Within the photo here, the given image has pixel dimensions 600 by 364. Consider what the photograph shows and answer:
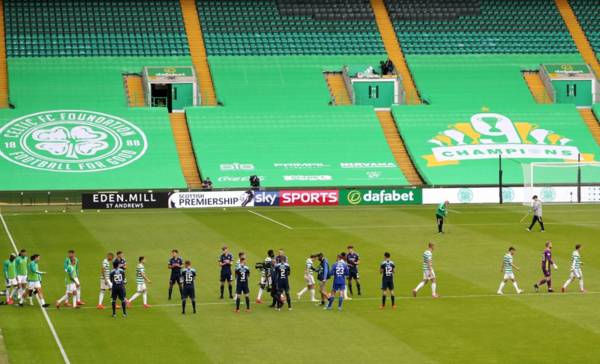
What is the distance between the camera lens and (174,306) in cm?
3522

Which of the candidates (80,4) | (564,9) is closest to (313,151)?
(80,4)

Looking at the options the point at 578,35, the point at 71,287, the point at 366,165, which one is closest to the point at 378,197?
the point at 366,165

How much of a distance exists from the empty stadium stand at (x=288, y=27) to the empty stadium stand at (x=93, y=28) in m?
3.00

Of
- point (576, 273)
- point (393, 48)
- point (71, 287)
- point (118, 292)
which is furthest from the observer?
point (393, 48)

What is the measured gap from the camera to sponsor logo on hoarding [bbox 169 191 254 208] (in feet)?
210

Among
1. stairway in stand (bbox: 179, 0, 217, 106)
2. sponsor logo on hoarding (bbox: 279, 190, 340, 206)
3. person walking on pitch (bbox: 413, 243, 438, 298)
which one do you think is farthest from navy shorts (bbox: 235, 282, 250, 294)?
stairway in stand (bbox: 179, 0, 217, 106)

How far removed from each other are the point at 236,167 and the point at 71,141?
10.6 meters

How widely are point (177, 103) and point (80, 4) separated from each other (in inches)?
512

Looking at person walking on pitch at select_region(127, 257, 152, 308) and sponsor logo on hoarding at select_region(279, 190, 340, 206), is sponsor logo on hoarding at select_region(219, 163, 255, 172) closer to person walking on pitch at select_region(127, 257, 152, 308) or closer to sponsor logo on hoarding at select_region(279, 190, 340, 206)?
sponsor logo on hoarding at select_region(279, 190, 340, 206)

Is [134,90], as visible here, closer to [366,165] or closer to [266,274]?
[366,165]

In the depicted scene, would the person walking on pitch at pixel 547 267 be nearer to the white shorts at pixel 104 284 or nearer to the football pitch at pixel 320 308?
the football pitch at pixel 320 308

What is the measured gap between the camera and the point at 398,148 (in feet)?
247

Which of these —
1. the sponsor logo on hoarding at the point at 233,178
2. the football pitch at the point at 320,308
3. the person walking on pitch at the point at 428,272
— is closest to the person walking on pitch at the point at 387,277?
the football pitch at the point at 320,308

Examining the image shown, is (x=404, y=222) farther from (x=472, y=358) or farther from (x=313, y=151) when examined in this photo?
(x=472, y=358)
